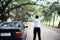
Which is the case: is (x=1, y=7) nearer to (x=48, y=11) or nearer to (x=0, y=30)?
(x=48, y=11)

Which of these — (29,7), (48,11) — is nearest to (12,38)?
(48,11)

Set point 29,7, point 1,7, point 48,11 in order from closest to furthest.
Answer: point 1,7
point 48,11
point 29,7

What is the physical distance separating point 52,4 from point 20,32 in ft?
51.0

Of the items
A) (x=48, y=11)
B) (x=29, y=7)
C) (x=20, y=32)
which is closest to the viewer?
(x=20, y=32)

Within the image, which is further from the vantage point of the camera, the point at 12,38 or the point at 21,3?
the point at 21,3

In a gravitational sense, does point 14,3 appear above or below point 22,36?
above

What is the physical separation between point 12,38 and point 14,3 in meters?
17.4

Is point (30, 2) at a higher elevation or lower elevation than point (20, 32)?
higher

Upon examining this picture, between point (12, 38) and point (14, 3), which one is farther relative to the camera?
point (14, 3)

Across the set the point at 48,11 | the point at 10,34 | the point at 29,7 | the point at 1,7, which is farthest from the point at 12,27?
the point at 29,7

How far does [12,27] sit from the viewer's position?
1041cm

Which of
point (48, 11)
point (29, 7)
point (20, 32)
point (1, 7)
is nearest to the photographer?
point (20, 32)

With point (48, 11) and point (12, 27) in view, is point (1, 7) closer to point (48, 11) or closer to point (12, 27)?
point (48, 11)

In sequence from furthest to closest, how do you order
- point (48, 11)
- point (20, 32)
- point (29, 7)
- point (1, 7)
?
point (29, 7), point (48, 11), point (1, 7), point (20, 32)
